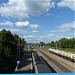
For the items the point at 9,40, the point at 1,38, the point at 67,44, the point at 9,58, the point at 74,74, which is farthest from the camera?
the point at 67,44

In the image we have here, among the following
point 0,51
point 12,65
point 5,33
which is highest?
point 5,33

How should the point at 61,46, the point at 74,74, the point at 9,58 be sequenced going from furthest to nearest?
the point at 61,46, the point at 9,58, the point at 74,74

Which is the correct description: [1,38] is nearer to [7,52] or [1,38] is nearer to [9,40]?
[9,40]

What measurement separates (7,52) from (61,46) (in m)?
118

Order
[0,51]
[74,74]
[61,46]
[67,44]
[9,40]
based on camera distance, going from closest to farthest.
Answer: [74,74]
[0,51]
[9,40]
[67,44]
[61,46]

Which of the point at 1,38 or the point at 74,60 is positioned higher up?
the point at 1,38

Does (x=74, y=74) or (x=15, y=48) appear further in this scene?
(x=15, y=48)

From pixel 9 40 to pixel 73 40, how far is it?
97600mm

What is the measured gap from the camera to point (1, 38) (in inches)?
2238

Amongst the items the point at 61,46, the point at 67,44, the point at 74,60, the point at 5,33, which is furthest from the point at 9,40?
the point at 61,46

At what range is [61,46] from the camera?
164 metres

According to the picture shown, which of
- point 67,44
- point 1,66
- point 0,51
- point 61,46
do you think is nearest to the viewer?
point 1,66

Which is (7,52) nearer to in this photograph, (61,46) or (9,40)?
(9,40)

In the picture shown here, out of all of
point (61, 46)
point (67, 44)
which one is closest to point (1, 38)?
point (67, 44)
